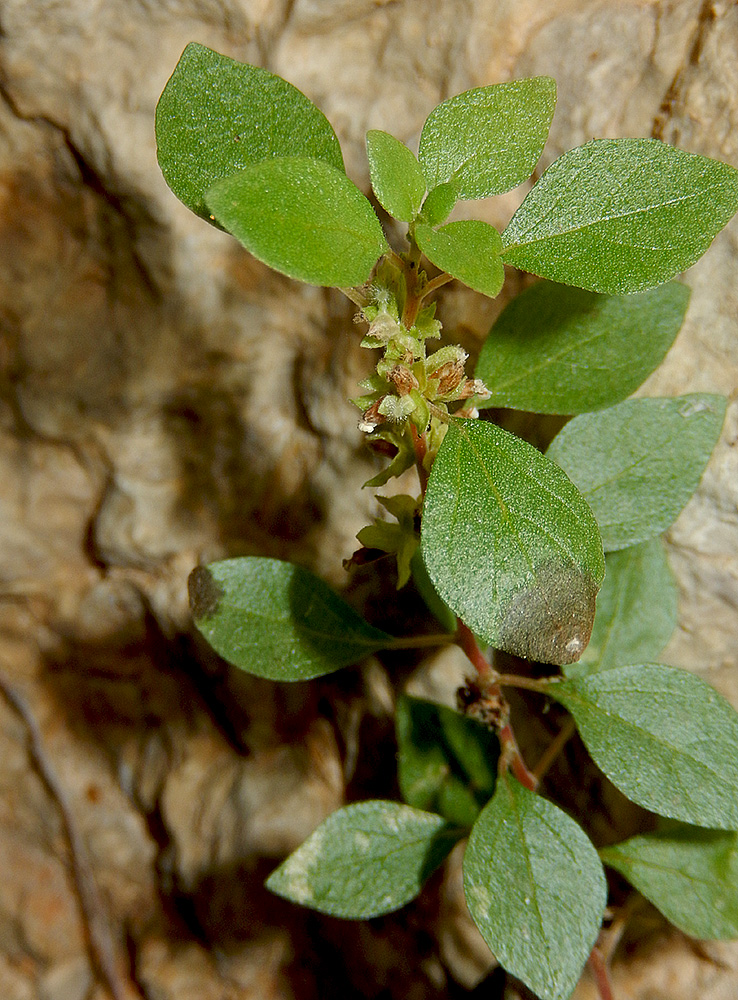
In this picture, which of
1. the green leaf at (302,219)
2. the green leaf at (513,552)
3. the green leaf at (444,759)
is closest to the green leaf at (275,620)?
the green leaf at (444,759)

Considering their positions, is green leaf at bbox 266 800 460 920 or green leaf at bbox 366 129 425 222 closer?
green leaf at bbox 366 129 425 222

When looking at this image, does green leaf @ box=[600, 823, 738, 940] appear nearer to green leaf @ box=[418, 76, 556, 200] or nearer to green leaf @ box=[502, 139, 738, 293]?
green leaf @ box=[502, 139, 738, 293]

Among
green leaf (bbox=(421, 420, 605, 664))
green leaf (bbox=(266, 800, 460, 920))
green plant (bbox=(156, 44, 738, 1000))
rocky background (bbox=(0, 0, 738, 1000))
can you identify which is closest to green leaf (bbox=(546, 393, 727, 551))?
green plant (bbox=(156, 44, 738, 1000))

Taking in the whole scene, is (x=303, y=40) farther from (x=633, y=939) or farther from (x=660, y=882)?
(x=633, y=939)

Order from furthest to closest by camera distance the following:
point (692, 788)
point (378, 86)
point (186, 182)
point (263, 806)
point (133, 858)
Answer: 1. point (133, 858)
2. point (263, 806)
3. point (378, 86)
4. point (692, 788)
5. point (186, 182)

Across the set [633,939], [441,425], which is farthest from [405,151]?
[633,939]

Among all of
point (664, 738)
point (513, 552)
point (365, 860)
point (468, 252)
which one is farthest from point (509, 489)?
point (365, 860)

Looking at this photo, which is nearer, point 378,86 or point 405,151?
point 405,151
